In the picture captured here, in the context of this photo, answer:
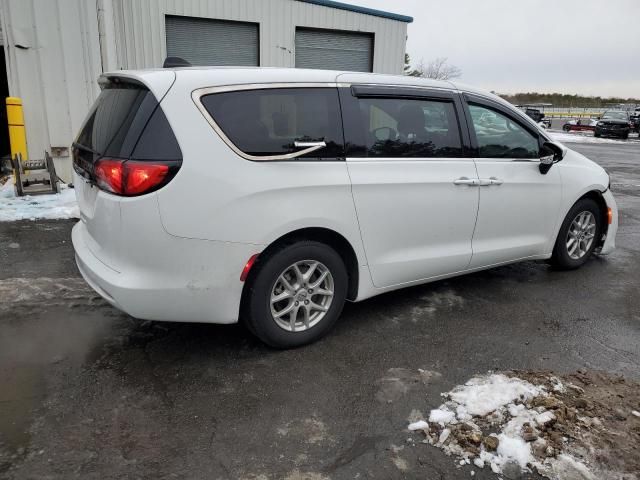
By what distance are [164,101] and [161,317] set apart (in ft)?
4.01

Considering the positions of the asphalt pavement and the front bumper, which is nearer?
the asphalt pavement

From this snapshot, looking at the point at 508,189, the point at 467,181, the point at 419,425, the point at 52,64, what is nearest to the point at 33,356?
the point at 419,425

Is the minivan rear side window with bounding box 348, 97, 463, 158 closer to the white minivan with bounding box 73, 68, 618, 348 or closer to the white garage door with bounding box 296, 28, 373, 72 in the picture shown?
the white minivan with bounding box 73, 68, 618, 348

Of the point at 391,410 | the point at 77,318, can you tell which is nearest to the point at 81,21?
the point at 77,318

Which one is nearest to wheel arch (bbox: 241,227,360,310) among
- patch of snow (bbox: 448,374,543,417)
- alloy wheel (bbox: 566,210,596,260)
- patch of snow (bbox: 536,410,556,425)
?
patch of snow (bbox: 448,374,543,417)

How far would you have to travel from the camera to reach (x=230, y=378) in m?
3.23

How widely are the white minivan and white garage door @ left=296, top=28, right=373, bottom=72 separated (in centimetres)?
711

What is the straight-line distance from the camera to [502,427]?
276 cm

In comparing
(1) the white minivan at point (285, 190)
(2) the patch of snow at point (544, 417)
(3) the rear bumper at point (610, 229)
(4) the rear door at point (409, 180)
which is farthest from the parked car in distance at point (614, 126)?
(2) the patch of snow at point (544, 417)

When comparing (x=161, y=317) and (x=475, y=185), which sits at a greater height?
(x=475, y=185)

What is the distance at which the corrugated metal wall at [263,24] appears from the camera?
941 centimetres

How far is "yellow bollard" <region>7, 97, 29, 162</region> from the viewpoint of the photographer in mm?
7760

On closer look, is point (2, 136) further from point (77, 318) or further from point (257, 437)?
point (257, 437)

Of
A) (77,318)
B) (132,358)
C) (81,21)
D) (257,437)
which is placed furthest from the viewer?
(81,21)
